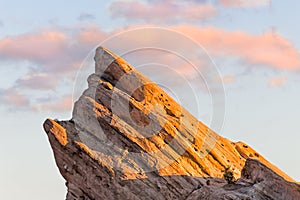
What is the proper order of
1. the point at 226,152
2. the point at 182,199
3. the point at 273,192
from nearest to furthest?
the point at 273,192, the point at 182,199, the point at 226,152

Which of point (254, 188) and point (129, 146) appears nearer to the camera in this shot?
point (254, 188)

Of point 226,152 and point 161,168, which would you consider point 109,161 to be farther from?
point 226,152

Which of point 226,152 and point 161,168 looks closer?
point 161,168

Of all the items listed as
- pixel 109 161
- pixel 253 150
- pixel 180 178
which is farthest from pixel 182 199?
pixel 253 150

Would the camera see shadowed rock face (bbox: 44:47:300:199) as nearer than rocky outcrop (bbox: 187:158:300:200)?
No

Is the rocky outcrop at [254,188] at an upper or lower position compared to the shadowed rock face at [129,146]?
lower

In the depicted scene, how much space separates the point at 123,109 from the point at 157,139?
16.6ft

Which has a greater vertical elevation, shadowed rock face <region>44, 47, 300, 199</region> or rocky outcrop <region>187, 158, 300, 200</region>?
shadowed rock face <region>44, 47, 300, 199</region>

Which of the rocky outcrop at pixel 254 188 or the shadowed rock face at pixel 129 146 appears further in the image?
the shadowed rock face at pixel 129 146

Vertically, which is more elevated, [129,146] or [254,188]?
[129,146]

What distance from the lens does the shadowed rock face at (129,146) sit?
98750 mm

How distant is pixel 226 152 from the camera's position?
10744 cm

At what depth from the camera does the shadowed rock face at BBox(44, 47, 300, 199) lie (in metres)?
98.8

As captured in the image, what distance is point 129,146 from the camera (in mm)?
100375
